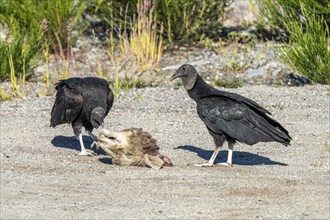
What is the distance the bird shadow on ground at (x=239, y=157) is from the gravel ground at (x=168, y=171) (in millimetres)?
10

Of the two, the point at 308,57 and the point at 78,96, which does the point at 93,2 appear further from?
the point at 78,96

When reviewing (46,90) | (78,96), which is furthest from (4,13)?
(78,96)

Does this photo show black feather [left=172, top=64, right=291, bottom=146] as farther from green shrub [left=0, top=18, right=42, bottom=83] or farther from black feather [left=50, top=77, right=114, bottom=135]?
green shrub [left=0, top=18, right=42, bottom=83]

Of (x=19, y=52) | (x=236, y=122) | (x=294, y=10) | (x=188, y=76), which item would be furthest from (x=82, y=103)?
(x=294, y=10)

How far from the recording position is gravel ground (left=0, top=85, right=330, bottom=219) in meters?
6.98

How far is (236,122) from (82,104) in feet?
5.61

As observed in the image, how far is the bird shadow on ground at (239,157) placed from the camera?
9.12 meters

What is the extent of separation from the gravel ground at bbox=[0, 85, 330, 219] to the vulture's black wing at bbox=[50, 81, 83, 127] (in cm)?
38

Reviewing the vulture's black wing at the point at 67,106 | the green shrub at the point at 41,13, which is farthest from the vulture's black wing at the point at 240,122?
the green shrub at the point at 41,13

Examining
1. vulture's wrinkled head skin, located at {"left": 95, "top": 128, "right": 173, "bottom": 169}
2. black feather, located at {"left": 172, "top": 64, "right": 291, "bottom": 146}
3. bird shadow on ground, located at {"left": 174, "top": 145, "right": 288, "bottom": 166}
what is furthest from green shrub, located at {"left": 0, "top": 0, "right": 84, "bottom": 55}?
black feather, located at {"left": 172, "top": 64, "right": 291, "bottom": 146}

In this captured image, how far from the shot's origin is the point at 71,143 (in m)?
10.3

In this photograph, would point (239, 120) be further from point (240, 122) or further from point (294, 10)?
point (294, 10)

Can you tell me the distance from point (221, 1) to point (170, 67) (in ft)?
7.47

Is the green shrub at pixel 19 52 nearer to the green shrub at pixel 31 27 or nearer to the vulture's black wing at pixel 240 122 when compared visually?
the green shrub at pixel 31 27
